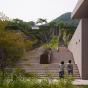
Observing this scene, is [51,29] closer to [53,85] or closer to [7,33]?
[7,33]

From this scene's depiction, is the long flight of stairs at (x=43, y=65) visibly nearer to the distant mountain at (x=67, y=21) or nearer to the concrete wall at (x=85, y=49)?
the concrete wall at (x=85, y=49)

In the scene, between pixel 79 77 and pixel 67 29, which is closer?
pixel 79 77

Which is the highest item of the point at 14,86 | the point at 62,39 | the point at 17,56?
the point at 62,39

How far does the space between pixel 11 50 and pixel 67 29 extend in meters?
36.0

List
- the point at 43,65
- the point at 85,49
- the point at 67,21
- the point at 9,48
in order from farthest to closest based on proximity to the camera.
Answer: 1. the point at 67,21
2. the point at 43,65
3. the point at 85,49
4. the point at 9,48

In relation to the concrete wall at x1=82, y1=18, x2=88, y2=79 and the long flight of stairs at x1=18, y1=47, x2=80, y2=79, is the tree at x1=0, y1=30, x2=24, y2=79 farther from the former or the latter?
the concrete wall at x1=82, y1=18, x2=88, y2=79

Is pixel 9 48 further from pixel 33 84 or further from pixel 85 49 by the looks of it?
pixel 85 49

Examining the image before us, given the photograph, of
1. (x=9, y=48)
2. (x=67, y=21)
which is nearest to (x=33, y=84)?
(x=9, y=48)

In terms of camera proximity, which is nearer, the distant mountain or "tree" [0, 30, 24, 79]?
"tree" [0, 30, 24, 79]

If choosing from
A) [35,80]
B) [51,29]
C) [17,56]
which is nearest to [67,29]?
[51,29]

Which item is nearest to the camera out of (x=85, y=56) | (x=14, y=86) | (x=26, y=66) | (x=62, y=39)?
(x=14, y=86)

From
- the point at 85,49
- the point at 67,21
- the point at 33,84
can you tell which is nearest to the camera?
the point at 33,84

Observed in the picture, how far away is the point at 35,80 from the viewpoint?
14766 mm

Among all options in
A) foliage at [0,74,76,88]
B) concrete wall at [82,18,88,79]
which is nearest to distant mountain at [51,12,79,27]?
concrete wall at [82,18,88,79]
